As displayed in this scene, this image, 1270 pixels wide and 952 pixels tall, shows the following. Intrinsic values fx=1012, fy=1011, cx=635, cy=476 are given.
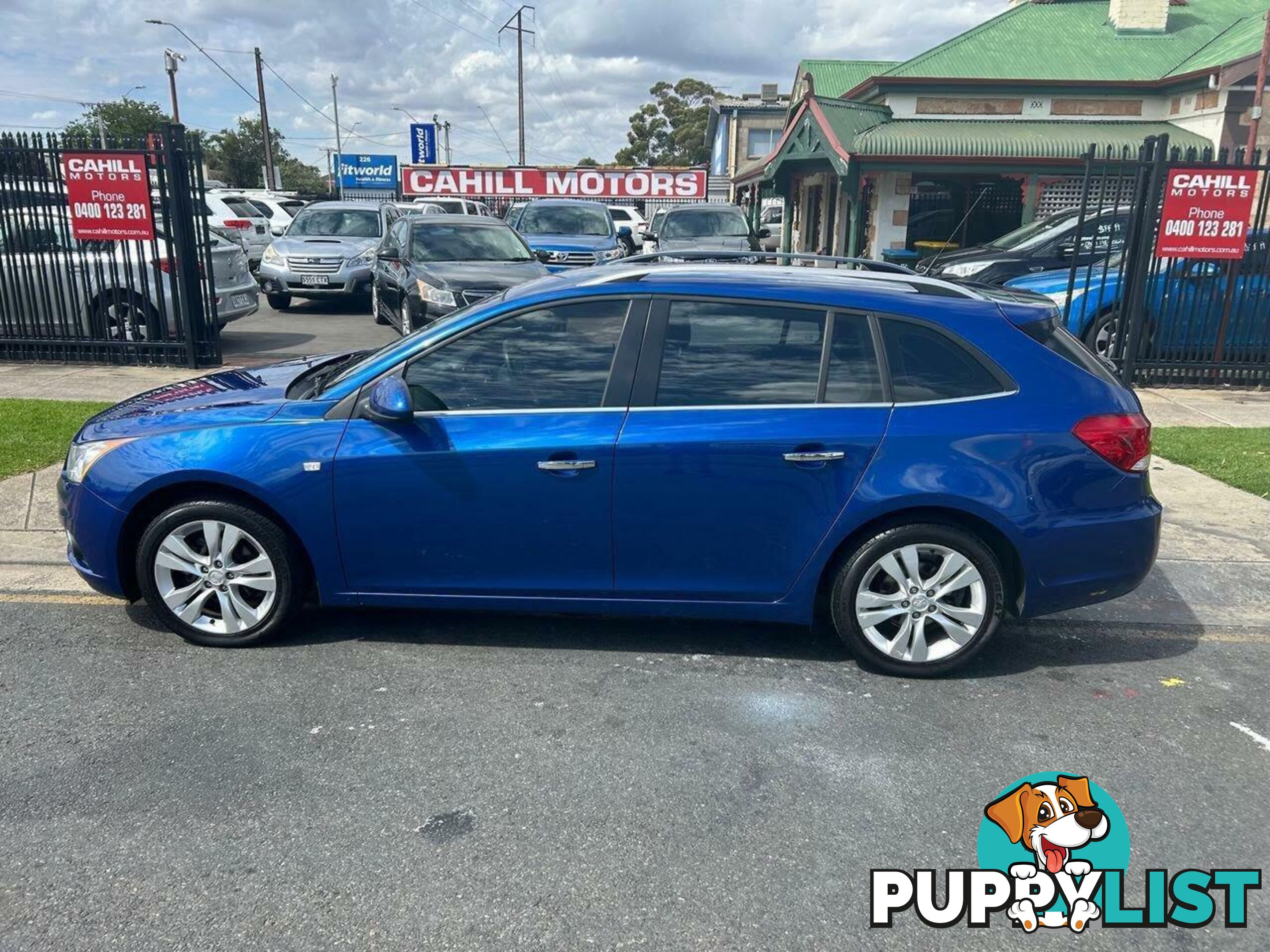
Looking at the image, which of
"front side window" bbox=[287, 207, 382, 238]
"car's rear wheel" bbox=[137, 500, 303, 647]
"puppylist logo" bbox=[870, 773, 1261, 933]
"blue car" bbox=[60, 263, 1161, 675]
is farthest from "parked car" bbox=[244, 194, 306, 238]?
"puppylist logo" bbox=[870, 773, 1261, 933]

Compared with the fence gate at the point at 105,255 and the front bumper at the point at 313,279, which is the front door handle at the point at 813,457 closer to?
the fence gate at the point at 105,255

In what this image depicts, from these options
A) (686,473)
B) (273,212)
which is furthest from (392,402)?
(273,212)

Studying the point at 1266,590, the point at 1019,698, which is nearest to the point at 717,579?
the point at 1019,698

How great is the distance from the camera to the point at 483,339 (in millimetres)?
4184

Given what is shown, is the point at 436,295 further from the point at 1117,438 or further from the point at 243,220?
the point at 243,220

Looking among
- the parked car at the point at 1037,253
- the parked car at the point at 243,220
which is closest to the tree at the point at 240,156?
the parked car at the point at 243,220

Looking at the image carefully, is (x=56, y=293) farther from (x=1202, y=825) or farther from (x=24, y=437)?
(x=1202, y=825)

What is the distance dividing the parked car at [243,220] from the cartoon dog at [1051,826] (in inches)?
698

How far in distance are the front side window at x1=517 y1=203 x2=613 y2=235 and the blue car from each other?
12462 mm

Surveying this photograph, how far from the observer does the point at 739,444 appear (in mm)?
3973

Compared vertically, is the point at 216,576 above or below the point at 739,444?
below

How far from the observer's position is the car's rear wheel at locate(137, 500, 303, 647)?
13.7 ft

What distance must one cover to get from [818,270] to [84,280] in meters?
8.52

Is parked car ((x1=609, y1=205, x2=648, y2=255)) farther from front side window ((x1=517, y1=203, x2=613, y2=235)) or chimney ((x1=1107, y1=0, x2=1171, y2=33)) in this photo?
chimney ((x1=1107, y1=0, x2=1171, y2=33))
